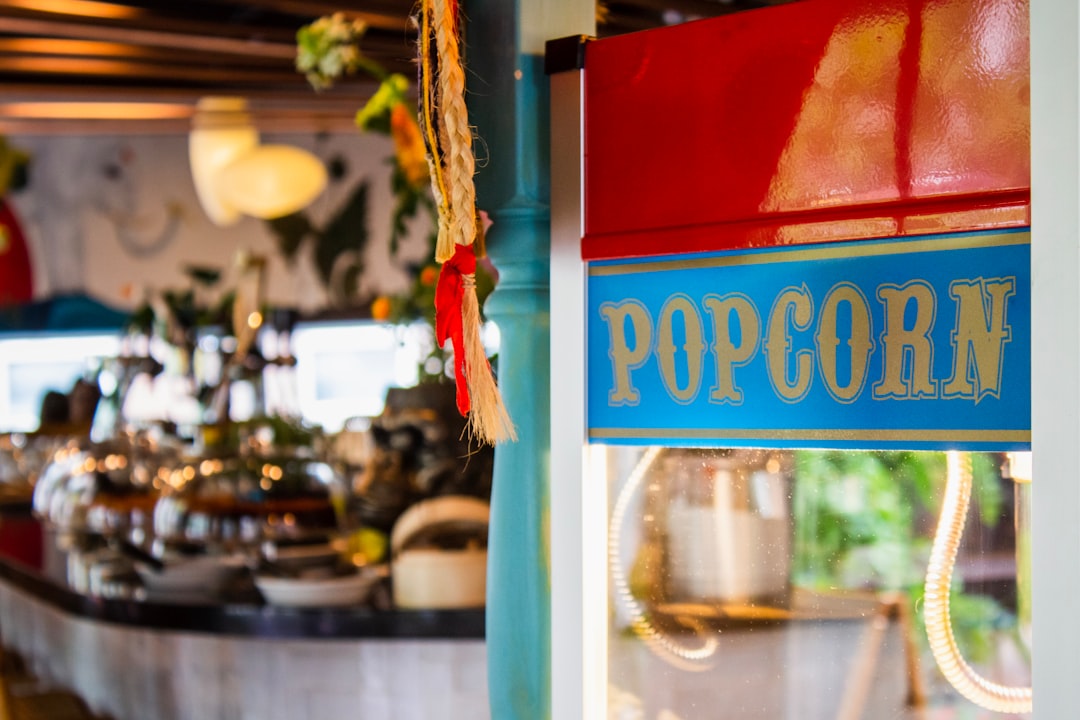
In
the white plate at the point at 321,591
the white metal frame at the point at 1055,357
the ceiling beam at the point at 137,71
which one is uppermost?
the ceiling beam at the point at 137,71

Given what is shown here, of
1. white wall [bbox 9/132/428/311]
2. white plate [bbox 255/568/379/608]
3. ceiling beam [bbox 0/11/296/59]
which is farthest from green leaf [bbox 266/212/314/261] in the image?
white plate [bbox 255/568/379/608]

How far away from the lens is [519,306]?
119cm

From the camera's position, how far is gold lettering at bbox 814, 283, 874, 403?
945mm

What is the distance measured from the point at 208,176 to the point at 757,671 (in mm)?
2452

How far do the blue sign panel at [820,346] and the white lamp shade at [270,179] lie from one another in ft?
6.25

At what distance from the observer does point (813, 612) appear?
3.19 ft

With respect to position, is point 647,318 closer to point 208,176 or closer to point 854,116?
point 854,116

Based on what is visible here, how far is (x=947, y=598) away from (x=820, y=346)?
8.7 inches

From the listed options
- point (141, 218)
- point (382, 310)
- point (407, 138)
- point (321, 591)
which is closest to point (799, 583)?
point (321, 591)

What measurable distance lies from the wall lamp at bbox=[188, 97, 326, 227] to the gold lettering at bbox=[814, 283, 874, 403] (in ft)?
6.94

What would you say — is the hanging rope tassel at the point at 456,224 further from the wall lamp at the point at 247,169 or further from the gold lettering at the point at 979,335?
the wall lamp at the point at 247,169

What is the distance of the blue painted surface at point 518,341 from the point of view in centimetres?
117

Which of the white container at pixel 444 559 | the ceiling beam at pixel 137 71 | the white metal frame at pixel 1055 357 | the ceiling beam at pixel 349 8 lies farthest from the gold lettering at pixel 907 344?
the ceiling beam at pixel 137 71

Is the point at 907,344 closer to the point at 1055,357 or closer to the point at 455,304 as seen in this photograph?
the point at 1055,357
